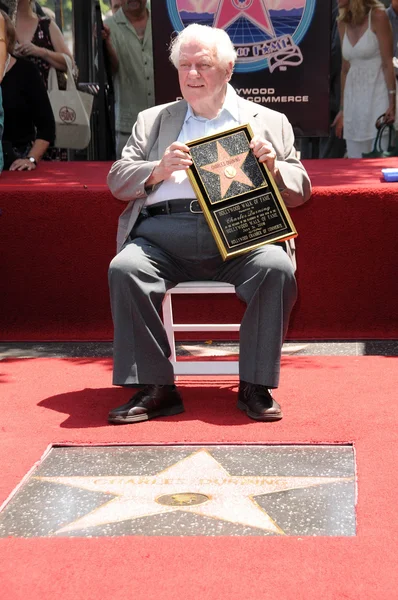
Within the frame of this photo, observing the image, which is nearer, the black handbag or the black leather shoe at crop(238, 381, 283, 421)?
the black leather shoe at crop(238, 381, 283, 421)

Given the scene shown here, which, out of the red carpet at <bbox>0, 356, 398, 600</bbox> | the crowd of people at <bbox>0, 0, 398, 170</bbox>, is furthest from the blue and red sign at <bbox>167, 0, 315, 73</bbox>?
the red carpet at <bbox>0, 356, 398, 600</bbox>

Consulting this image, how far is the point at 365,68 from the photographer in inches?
362

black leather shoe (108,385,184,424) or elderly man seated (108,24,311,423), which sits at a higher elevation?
elderly man seated (108,24,311,423)

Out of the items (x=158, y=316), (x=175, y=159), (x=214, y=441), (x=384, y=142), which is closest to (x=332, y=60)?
(x=384, y=142)

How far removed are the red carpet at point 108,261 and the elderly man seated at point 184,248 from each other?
0.99m

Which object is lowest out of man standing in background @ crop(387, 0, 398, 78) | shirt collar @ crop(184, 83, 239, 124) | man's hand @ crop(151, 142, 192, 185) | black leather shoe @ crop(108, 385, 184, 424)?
black leather shoe @ crop(108, 385, 184, 424)

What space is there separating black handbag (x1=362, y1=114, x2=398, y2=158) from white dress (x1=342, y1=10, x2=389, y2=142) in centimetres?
5

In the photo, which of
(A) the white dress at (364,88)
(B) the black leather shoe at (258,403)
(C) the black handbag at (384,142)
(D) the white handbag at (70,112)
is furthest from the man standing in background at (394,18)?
(B) the black leather shoe at (258,403)

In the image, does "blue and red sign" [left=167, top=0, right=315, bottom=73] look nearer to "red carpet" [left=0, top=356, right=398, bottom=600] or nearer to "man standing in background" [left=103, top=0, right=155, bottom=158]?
"man standing in background" [left=103, top=0, right=155, bottom=158]

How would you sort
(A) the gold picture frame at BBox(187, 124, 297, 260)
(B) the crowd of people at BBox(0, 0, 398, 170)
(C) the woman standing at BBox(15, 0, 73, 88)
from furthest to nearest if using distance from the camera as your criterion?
(B) the crowd of people at BBox(0, 0, 398, 170), (C) the woman standing at BBox(15, 0, 73, 88), (A) the gold picture frame at BBox(187, 124, 297, 260)

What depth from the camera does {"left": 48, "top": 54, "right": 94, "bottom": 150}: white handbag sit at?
8.70 metres

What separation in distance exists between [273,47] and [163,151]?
498 cm

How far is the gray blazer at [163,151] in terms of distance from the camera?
14.5 feet

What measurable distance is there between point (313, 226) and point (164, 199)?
48.6 inches
